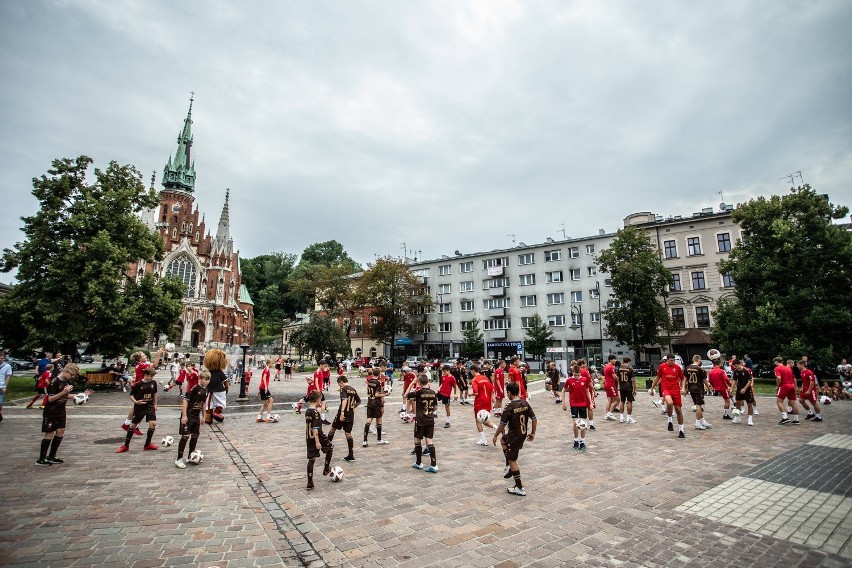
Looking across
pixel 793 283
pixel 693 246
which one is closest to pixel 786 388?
pixel 793 283

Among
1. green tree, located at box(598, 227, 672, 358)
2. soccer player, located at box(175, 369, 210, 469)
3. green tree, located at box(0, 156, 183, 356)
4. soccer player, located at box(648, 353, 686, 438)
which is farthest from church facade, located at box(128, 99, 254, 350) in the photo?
Answer: soccer player, located at box(648, 353, 686, 438)

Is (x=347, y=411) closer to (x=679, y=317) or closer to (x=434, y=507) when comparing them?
(x=434, y=507)

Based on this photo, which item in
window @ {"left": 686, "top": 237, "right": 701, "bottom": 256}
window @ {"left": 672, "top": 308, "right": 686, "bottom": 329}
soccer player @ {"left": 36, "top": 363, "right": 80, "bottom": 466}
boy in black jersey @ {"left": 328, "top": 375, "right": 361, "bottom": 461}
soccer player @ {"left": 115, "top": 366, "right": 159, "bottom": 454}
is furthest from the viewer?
window @ {"left": 686, "top": 237, "right": 701, "bottom": 256}

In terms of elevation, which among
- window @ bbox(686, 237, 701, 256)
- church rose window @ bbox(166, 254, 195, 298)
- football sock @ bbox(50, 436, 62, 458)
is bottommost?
football sock @ bbox(50, 436, 62, 458)

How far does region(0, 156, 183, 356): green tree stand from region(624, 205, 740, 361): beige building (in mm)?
45780

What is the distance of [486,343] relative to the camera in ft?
178

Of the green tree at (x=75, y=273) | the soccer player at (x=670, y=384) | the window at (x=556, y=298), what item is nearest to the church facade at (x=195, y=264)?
the green tree at (x=75, y=273)

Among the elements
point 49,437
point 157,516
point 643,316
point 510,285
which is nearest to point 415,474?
point 157,516

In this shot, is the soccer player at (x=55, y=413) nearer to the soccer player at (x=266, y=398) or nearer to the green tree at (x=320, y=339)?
the soccer player at (x=266, y=398)

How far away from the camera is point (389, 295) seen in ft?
182

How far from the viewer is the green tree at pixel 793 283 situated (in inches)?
1007

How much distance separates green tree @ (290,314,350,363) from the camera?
4200 centimetres

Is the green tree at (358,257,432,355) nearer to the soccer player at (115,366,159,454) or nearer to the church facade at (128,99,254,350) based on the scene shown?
the church facade at (128,99,254,350)

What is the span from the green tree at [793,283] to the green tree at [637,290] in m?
7.60
